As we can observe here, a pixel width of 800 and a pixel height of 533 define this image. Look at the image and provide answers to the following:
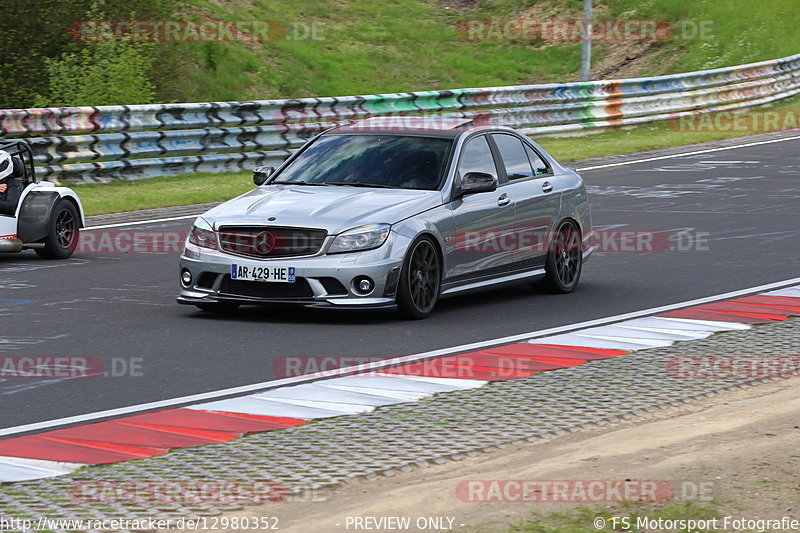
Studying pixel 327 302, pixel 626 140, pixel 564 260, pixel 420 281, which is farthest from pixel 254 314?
pixel 626 140

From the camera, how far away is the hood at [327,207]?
10.8 metres

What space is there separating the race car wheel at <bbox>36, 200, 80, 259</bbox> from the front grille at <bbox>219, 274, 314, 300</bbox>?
4.23 meters

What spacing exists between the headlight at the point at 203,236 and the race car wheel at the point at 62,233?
147 inches

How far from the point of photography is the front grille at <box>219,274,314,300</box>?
1067cm

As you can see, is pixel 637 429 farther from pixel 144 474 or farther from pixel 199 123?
pixel 199 123

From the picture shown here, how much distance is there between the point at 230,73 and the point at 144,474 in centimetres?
2811

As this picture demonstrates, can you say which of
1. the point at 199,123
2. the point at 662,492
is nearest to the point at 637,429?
the point at 662,492

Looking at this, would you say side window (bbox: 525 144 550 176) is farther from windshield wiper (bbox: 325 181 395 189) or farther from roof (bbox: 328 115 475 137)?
windshield wiper (bbox: 325 181 395 189)

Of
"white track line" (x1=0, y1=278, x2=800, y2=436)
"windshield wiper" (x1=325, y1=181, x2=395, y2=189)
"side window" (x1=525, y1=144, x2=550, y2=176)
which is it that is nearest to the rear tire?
"side window" (x1=525, y1=144, x2=550, y2=176)

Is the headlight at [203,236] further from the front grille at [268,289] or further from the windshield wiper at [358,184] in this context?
the windshield wiper at [358,184]

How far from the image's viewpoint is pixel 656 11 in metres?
45.5

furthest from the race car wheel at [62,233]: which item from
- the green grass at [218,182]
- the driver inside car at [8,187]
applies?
the green grass at [218,182]

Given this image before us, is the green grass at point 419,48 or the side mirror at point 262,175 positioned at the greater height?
the green grass at point 419,48

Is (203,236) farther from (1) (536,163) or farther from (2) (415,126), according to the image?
(1) (536,163)
